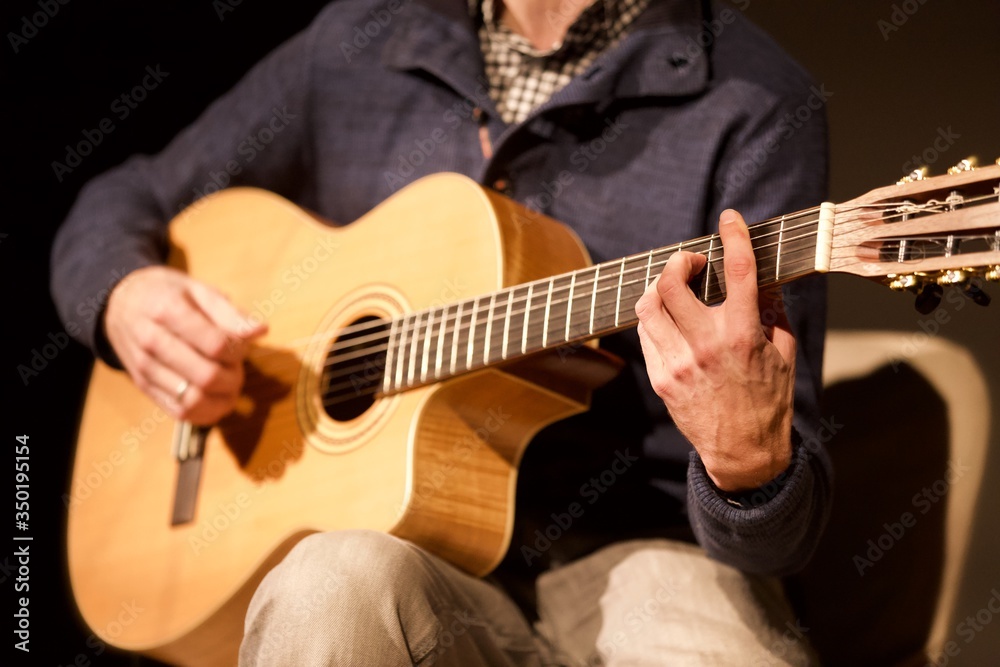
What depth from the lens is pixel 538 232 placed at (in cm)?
112

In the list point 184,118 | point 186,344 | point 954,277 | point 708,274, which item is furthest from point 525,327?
point 184,118

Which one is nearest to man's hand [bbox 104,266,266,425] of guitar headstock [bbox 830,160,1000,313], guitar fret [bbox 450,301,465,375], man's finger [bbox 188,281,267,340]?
man's finger [bbox 188,281,267,340]

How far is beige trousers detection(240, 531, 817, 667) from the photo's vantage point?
0.85m

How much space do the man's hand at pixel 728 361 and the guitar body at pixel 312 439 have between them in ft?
0.69

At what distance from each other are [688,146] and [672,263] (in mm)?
429

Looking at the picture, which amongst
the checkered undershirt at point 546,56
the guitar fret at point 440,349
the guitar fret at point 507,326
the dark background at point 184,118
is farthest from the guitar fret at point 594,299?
the dark background at point 184,118

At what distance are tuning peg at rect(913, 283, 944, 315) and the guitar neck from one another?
0.09 metres

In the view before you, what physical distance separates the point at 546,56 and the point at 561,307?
1.92ft

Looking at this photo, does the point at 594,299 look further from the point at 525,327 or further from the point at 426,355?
the point at 426,355

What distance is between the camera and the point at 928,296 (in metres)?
0.75

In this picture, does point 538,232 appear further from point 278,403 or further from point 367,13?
point 367,13

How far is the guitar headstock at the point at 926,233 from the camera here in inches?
27.8

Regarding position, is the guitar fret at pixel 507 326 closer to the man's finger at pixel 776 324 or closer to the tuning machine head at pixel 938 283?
the man's finger at pixel 776 324

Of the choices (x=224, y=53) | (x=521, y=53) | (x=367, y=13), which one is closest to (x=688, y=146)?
(x=521, y=53)
